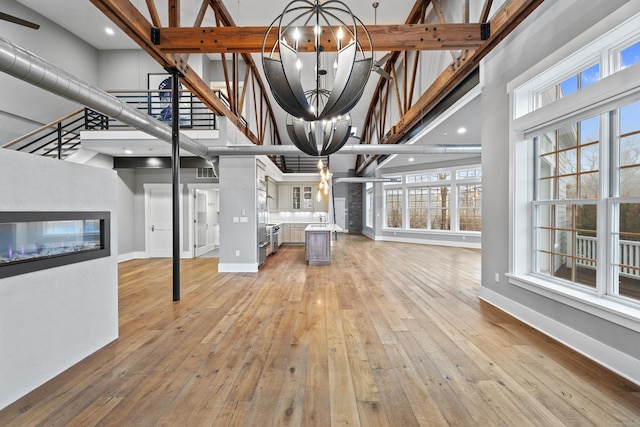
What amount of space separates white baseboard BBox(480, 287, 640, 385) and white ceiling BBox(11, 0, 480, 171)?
3.48 metres

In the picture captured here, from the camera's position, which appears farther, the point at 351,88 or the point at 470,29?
the point at 470,29

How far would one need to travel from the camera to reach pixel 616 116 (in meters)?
2.23

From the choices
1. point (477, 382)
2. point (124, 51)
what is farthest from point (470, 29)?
point (124, 51)

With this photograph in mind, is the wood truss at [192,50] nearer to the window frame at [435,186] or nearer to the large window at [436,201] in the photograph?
the window frame at [435,186]

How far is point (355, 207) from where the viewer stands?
46.9ft

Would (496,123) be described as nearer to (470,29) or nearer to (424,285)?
(470,29)

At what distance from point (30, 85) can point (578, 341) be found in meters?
10.2

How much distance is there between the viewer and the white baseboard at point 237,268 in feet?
18.9

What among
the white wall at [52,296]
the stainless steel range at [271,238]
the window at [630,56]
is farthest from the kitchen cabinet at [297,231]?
the window at [630,56]

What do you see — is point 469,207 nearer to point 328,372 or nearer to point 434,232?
point 434,232

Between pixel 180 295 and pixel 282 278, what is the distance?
5.94 feet

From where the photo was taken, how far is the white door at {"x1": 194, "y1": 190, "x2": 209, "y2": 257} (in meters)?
7.73

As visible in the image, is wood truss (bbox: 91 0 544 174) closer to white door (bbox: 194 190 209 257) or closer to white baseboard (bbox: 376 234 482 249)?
white door (bbox: 194 190 209 257)

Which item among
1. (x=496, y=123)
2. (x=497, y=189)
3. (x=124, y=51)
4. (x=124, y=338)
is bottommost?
(x=124, y=338)
